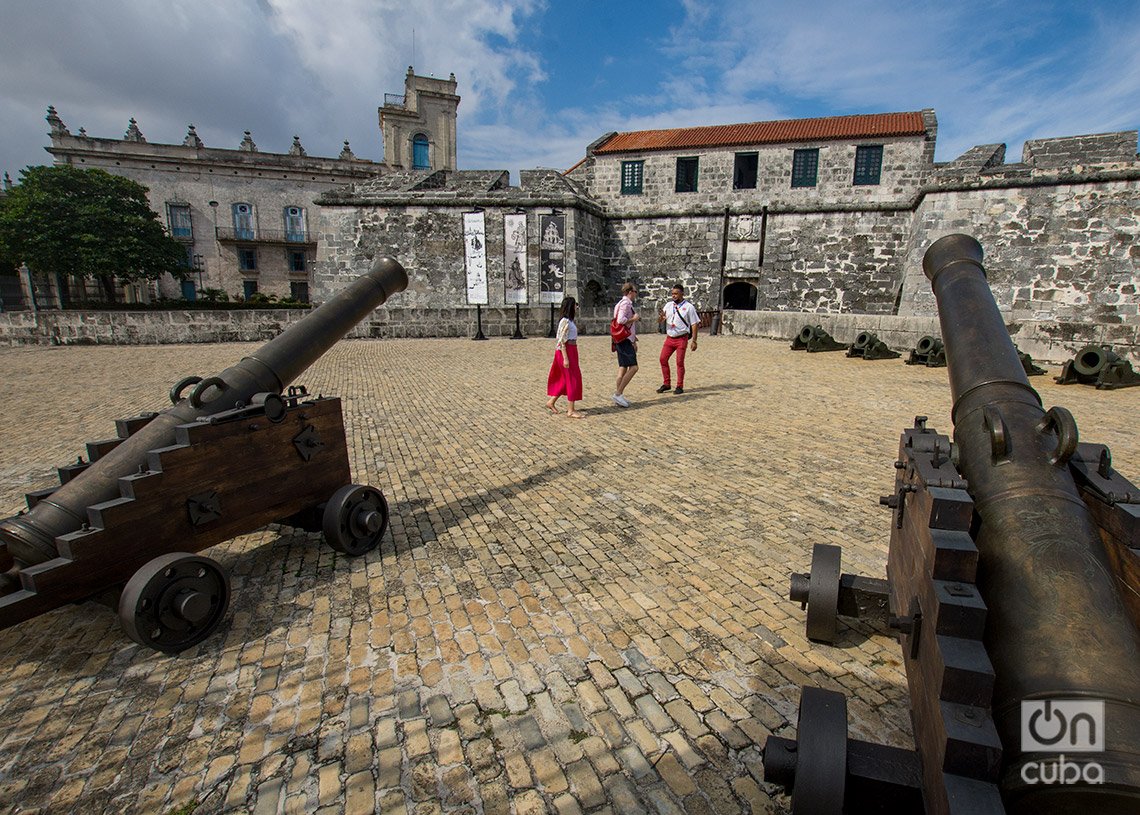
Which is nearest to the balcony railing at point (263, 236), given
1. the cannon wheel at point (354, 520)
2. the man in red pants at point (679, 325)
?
the man in red pants at point (679, 325)

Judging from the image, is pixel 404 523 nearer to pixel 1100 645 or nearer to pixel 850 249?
pixel 1100 645

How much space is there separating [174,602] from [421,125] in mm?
55569

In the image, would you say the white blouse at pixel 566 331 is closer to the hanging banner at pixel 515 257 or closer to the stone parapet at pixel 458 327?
the stone parapet at pixel 458 327

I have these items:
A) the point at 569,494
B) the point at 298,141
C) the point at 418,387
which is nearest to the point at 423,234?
the point at 418,387

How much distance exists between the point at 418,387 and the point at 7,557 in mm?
7408

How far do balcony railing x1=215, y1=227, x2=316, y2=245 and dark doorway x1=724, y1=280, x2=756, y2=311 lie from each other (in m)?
32.9

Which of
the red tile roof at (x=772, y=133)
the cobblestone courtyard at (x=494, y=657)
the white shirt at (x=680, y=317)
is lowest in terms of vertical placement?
the cobblestone courtyard at (x=494, y=657)

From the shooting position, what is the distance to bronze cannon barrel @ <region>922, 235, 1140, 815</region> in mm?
1253

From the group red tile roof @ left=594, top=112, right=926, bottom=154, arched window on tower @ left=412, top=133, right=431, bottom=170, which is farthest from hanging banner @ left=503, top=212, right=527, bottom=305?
arched window on tower @ left=412, top=133, right=431, bottom=170

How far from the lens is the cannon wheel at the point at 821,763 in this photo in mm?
1521

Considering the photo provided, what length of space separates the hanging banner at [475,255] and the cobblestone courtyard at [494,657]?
17.9 meters

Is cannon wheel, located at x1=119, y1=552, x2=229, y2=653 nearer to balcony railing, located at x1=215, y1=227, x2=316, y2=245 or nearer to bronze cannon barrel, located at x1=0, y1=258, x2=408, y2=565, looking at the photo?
bronze cannon barrel, located at x1=0, y1=258, x2=408, y2=565

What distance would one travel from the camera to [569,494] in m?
4.68

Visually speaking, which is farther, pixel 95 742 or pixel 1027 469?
pixel 95 742
